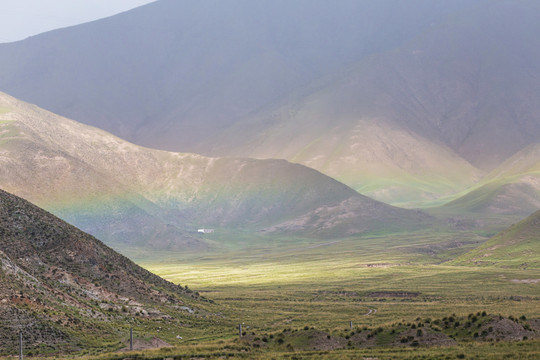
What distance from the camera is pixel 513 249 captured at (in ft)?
517

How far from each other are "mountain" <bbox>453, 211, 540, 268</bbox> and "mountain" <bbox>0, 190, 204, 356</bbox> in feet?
281

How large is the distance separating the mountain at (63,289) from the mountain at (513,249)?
85634mm

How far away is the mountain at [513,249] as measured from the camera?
5778 inches

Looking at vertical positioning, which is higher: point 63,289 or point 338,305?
point 63,289

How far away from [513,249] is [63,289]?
11899 centimetres

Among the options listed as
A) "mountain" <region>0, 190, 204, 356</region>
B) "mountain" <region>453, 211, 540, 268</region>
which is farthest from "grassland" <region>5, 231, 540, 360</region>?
"mountain" <region>453, 211, 540, 268</region>

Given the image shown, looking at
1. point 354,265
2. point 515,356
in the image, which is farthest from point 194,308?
point 354,265

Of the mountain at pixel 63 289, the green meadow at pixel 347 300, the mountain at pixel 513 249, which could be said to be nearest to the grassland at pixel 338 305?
the green meadow at pixel 347 300

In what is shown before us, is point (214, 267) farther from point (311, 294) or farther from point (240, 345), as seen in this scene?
point (240, 345)

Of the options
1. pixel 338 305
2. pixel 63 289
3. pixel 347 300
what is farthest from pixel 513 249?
pixel 63 289

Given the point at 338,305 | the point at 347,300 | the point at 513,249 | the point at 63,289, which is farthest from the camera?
the point at 513,249

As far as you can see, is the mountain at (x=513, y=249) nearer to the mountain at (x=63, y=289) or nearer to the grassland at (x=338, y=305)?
the grassland at (x=338, y=305)

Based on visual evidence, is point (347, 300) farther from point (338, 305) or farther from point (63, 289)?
point (63, 289)

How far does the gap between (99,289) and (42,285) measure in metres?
8.34
